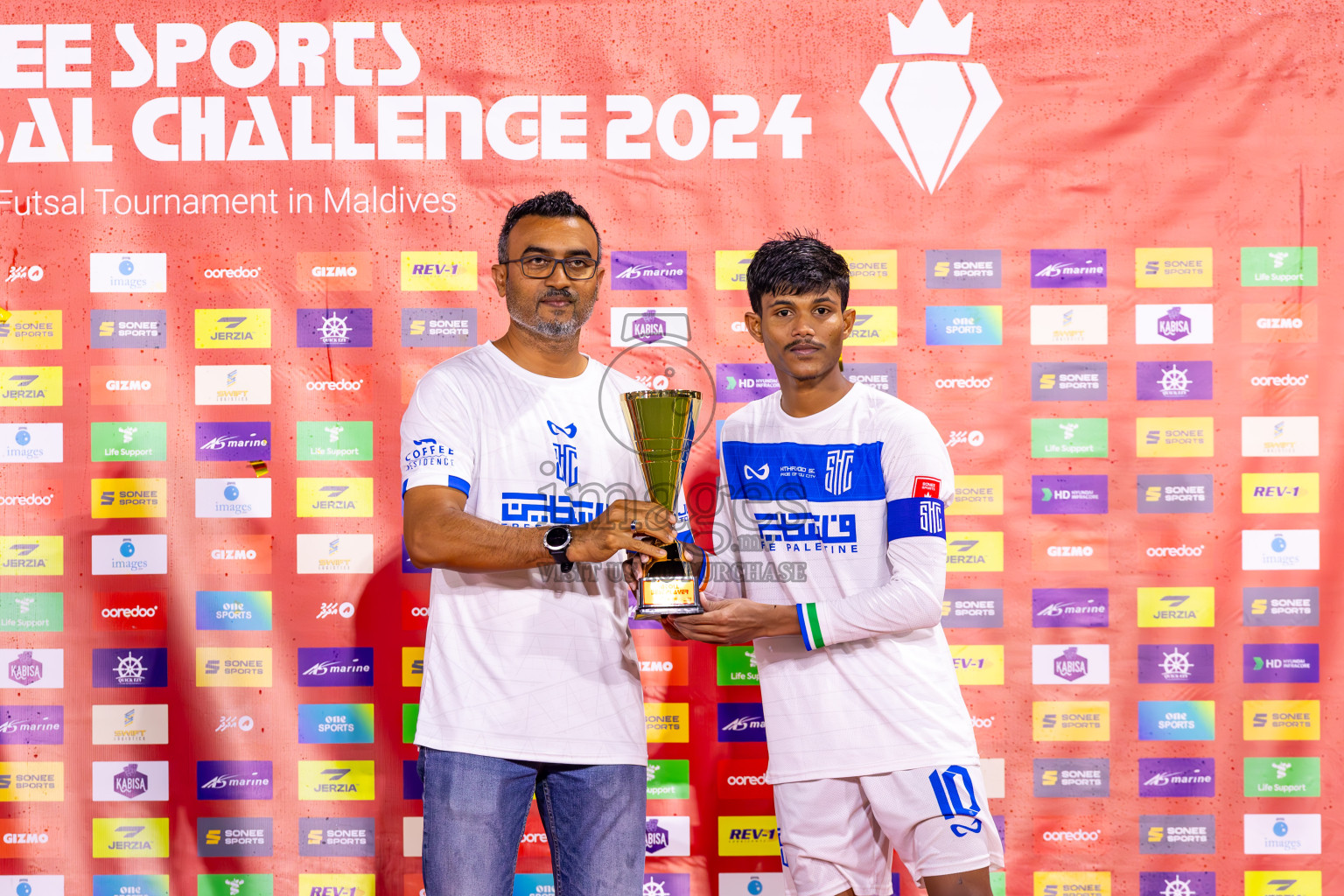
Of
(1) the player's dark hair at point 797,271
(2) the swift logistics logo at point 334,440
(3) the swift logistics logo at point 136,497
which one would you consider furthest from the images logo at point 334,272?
(1) the player's dark hair at point 797,271

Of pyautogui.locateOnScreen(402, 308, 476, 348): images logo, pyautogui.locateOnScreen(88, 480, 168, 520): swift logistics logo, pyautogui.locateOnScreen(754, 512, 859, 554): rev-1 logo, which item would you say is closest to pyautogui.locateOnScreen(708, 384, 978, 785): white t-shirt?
pyautogui.locateOnScreen(754, 512, 859, 554): rev-1 logo

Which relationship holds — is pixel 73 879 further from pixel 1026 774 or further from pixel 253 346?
pixel 1026 774

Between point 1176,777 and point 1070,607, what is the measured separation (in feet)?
2.08

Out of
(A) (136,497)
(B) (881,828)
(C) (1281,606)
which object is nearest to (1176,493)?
(C) (1281,606)

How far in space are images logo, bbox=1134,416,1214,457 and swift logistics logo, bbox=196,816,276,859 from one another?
9.96 feet

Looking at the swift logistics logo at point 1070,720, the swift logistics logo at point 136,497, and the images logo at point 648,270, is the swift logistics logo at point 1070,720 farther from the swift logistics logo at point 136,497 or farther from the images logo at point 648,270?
the swift logistics logo at point 136,497

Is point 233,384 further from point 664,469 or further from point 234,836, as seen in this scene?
point 664,469

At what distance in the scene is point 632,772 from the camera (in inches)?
81.0

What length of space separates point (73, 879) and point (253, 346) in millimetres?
1798

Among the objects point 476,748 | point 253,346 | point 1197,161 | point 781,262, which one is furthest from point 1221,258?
point 253,346

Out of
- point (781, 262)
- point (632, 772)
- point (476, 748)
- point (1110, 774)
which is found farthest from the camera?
point (1110, 774)

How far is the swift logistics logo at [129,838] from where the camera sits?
2936 mm

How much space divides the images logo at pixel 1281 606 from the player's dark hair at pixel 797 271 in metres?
1.79

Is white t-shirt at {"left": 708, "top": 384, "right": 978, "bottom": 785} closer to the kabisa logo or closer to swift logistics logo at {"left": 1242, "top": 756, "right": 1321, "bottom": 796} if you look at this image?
the kabisa logo
